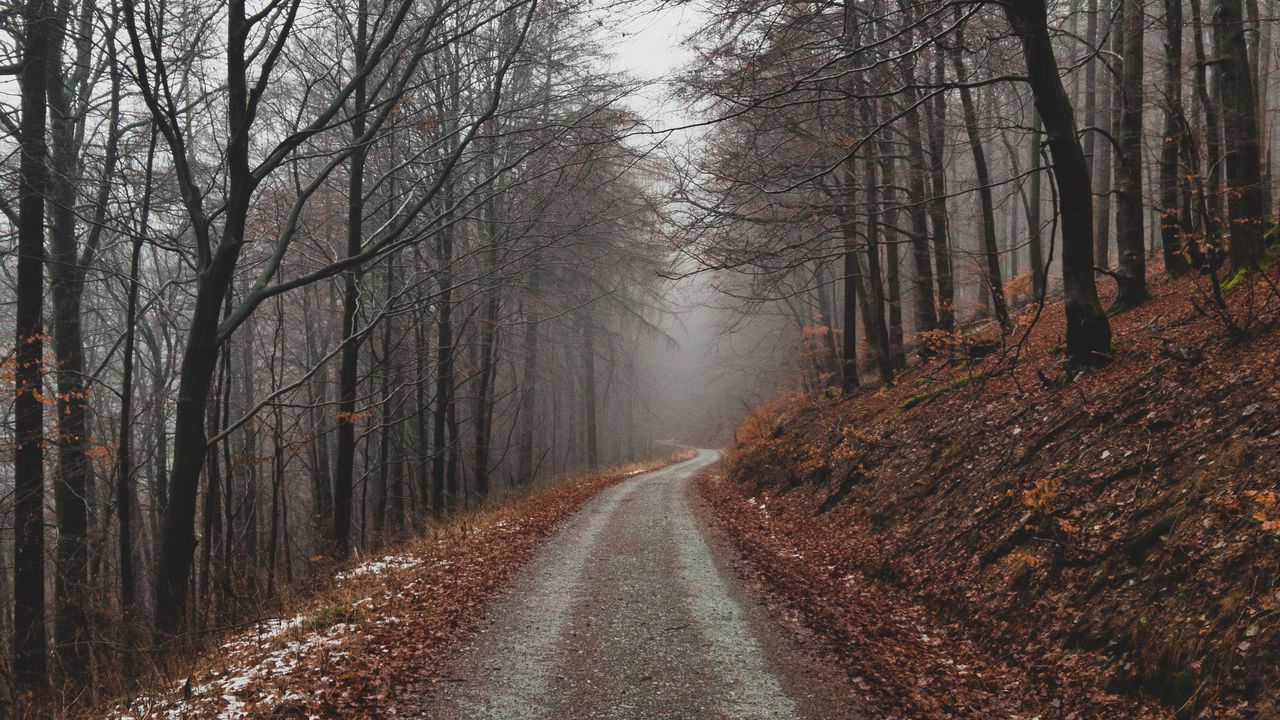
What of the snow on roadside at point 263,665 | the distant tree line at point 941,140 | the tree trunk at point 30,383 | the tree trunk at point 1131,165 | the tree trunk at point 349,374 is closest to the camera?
the snow on roadside at point 263,665

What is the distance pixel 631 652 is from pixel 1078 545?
12.0ft

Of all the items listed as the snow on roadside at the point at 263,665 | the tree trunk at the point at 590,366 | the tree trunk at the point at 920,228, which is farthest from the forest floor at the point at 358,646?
the tree trunk at the point at 590,366

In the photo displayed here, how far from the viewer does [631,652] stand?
5344 millimetres

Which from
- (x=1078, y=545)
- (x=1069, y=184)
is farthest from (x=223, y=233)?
(x=1069, y=184)

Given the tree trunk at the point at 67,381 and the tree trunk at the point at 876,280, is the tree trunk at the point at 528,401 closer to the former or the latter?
the tree trunk at the point at 876,280

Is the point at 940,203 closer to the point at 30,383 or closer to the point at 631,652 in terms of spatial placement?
the point at 631,652

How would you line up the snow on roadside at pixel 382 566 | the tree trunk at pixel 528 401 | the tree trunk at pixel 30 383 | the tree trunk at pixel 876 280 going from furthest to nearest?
the tree trunk at pixel 528 401 < the tree trunk at pixel 876 280 < the snow on roadside at pixel 382 566 < the tree trunk at pixel 30 383

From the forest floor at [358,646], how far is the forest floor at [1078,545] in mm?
3184

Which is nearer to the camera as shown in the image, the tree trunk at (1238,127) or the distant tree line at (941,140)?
Result: the distant tree line at (941,140)

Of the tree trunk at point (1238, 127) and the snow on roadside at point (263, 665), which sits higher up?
the tree trunk at point (1238, 127)

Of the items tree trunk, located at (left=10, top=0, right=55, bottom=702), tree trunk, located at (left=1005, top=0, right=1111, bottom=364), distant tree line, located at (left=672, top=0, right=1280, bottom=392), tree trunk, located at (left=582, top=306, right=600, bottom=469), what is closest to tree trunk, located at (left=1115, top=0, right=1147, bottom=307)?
A: distant tree line, located at (left=672, top=0, right=1280, bottom=392)

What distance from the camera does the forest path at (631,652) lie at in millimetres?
4449

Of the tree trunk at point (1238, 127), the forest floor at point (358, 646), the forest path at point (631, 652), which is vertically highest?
the tree trunk at point (1238, 127)

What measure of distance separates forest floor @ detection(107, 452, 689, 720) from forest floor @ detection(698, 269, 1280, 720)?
3.18 m
